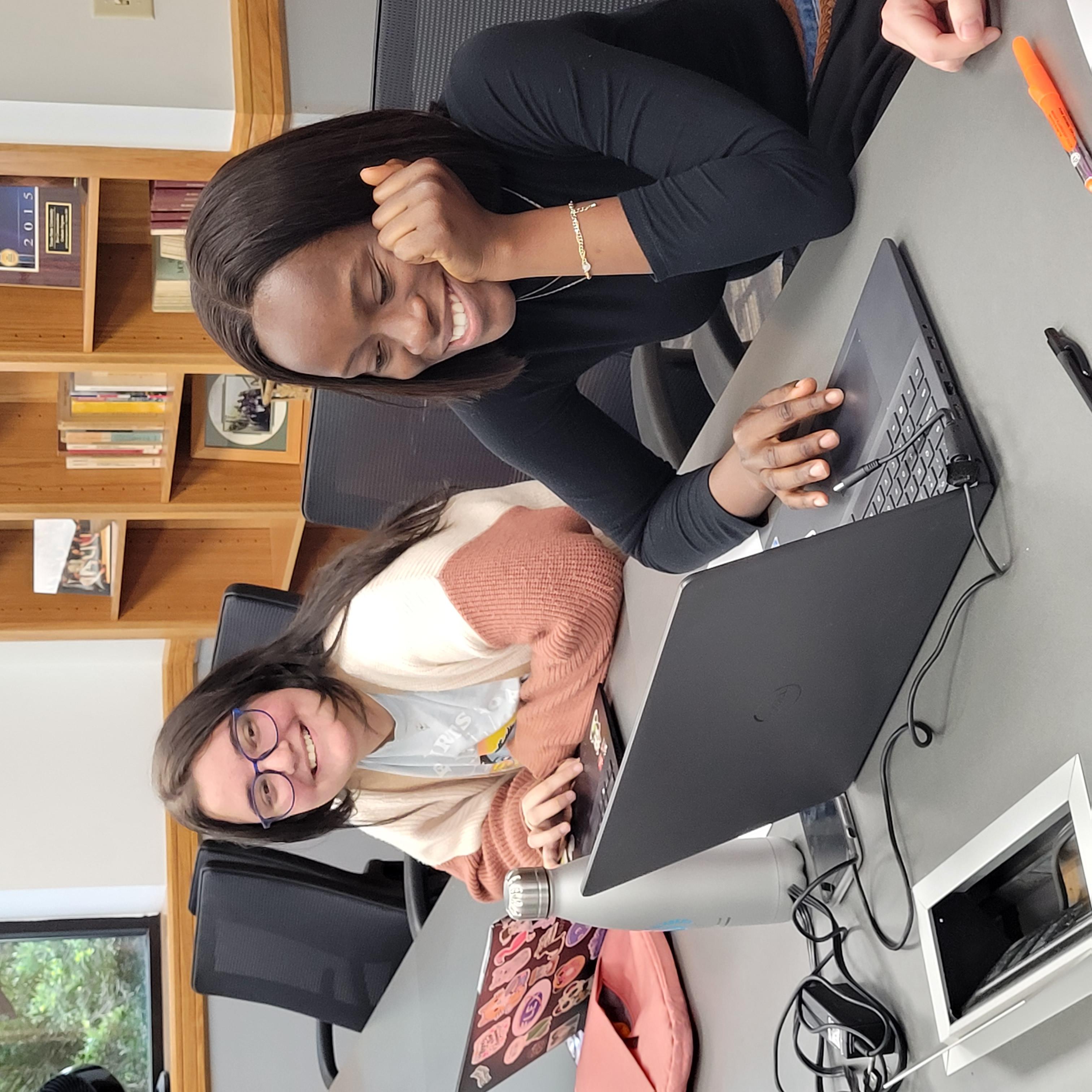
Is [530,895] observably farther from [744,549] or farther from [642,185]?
[642,185]

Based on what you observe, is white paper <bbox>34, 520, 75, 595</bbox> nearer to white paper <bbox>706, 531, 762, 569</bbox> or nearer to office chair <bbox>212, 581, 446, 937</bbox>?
office chair <bbox>212, 581, 446, 937</bbox>

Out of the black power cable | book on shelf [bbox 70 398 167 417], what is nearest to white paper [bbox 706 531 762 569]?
the black power cable

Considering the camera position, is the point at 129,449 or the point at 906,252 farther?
the point at 129,449

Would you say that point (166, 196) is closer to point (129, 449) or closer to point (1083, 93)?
point (129, 449)

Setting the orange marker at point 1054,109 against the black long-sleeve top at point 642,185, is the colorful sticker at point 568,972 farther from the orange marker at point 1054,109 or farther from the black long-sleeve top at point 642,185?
the orange marker at point 1054,109

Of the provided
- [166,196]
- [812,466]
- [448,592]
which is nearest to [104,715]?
[166,196]

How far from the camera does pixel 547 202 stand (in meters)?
1.00

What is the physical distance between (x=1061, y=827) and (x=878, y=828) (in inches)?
10.2

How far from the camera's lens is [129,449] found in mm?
2555

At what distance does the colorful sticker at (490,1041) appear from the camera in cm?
120

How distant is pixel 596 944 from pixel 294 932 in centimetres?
81

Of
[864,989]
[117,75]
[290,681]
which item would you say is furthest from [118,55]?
[864,989]

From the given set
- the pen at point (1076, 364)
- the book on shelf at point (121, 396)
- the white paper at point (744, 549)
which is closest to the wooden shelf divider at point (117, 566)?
the book on shelf at point (121, 396)

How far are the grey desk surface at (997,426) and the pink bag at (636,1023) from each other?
0.67 feet
